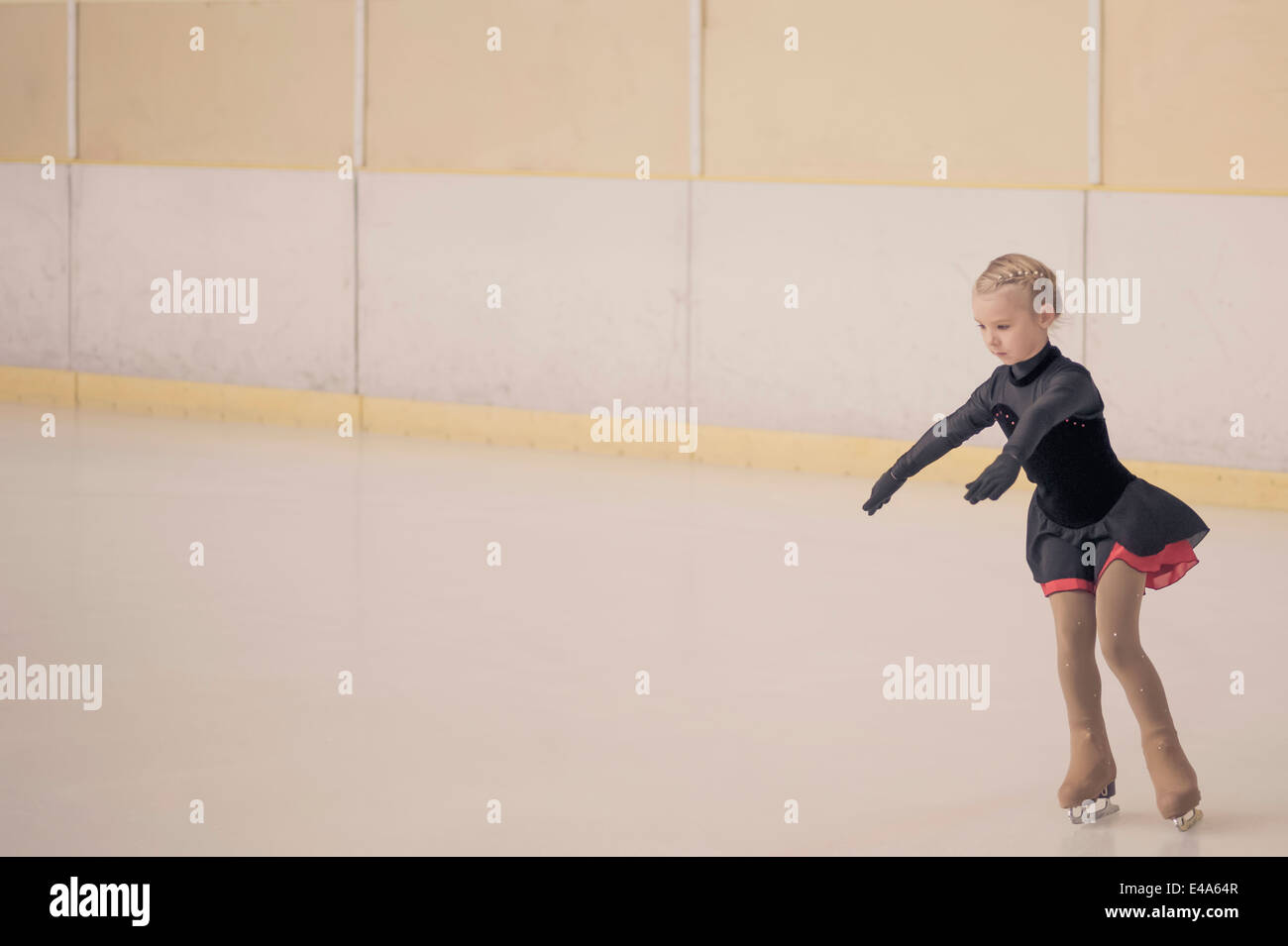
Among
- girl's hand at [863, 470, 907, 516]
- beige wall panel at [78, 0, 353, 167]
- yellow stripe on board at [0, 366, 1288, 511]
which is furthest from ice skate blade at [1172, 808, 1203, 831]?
beige wall panel at [78, 0, 353, 167]

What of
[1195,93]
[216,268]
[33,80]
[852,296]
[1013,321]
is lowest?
[1013,321]

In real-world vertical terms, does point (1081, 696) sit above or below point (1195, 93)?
below

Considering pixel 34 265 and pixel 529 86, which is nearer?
pixel 529 86

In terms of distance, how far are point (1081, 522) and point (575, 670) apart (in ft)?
7.45

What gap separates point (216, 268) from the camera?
13.4 m

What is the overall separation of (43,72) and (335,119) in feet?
8.91

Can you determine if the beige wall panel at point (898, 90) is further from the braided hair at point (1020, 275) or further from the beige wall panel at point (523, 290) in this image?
the braided hair at point (1020, 275)

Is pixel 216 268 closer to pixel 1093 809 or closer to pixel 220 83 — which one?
pixel 220 83

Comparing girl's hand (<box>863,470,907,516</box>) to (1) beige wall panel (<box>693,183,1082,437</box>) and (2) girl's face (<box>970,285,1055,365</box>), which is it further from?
(1) beige wall panel (<box>693,183,1082,437</box>)

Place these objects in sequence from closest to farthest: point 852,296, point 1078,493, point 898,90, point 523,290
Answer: point 1078,493, point 898,90, point 852,296, point 523,290

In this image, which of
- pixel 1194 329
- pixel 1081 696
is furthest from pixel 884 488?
pixel 1194 329

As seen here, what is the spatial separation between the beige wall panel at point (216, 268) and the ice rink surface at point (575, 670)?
2.48 metres

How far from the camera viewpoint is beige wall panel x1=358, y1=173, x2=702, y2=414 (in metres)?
11.7

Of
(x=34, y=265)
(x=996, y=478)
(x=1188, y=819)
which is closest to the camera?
(x=996, y=478)
